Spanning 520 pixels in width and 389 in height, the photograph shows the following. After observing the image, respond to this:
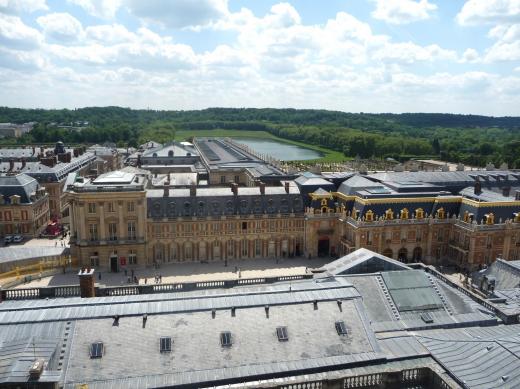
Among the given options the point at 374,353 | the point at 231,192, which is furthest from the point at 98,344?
the point at 231,192

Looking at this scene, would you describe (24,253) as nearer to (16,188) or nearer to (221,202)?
(16,188)

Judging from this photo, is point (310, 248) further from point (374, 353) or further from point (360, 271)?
point (374, 353)

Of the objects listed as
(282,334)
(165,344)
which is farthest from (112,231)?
(282,334)

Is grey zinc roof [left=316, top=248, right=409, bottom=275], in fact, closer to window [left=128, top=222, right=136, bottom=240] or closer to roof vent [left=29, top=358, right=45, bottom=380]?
roof vent [left=29, top=358, right=45, bottom=380]

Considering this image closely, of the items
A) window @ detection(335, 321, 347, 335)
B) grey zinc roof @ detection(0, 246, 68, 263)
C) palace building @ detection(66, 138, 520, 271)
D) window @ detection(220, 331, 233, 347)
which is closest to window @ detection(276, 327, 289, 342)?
Answer: window @ detection(220, 331, 233, 347)

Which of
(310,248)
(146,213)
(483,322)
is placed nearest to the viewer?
(483,322)

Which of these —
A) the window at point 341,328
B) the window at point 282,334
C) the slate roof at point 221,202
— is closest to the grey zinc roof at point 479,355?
the window at point 341,328
